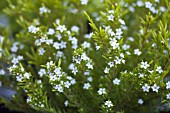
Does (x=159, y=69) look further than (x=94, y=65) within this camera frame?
No

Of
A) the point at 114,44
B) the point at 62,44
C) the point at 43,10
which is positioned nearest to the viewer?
the point at 114,44

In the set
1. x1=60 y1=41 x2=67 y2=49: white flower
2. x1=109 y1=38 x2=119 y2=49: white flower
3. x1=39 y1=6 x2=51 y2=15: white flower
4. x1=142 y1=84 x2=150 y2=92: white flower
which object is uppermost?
x1=39 y1=6 x2=51 y2=15: white flower

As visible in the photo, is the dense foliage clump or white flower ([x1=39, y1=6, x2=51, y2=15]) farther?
white flower ([x1=39, y1=6, x2=51, y2=15])

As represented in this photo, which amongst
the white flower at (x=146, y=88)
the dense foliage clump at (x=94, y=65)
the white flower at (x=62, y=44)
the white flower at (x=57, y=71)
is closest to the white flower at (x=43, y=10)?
the dense foliage clump at (x=94, y=65)

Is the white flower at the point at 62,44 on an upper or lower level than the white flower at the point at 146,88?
upper

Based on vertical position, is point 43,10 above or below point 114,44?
above

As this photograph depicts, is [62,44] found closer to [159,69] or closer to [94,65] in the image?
[94,65]

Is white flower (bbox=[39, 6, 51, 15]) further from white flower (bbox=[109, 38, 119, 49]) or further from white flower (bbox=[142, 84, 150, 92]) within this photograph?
white flower (bbox=[142, 84, 150, 92])

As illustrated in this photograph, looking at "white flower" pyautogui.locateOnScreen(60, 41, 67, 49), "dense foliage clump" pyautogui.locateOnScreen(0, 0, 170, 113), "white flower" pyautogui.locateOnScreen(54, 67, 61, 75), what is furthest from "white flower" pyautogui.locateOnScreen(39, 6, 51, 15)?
"white flower" pyautogui.locateOnScreen(54, 67, 61, 75)

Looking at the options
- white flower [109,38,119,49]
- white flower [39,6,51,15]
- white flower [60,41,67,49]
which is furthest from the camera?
white flower [39,6,51,15]

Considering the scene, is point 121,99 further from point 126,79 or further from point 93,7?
point 93,7

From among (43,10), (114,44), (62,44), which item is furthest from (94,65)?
(43,10)

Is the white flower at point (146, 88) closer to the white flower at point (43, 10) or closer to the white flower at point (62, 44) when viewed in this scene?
the white flower at point (62, 44)
